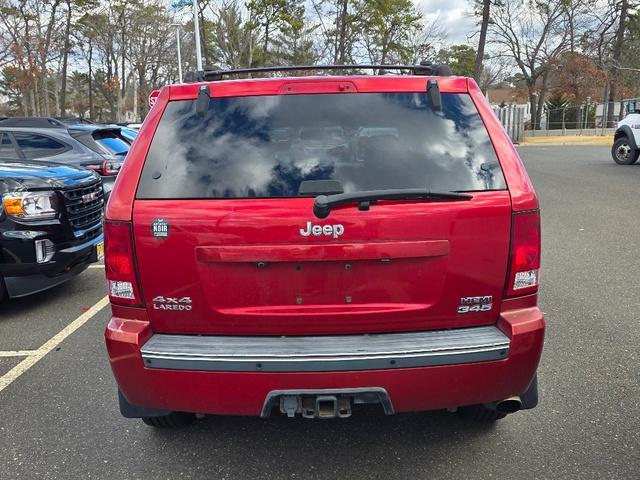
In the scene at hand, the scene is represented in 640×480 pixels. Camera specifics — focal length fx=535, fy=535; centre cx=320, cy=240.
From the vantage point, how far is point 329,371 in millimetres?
2180

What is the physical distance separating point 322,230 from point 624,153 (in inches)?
660

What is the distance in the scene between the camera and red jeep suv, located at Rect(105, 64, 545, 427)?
221cm

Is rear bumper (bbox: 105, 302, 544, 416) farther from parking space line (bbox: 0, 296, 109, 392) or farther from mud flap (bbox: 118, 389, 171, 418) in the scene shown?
parking space line (bbox: 0, 296, 109, 392)

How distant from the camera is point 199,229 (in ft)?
7.30

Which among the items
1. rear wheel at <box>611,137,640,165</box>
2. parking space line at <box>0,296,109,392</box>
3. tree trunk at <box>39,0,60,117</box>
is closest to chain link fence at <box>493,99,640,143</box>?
rear wheel at <box>611,137,640,165</box>

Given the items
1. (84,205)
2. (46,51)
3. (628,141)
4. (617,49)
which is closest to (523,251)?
(84,205)

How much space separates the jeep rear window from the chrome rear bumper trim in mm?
628

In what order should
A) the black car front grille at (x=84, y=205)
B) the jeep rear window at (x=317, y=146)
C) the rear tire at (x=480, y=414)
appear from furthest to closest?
1. the black car front grille at (x=84, y=205)
2. the rear tire at (x=480, y=414)
3. the jeep rear window at (x=317, y=146)

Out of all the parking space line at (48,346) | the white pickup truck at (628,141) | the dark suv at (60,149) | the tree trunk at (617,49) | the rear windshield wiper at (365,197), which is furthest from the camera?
the tree trunk at (617,49)

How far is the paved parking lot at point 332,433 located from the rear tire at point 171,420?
0.26 ft

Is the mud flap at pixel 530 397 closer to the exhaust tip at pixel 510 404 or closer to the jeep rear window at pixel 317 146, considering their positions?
the exhaust tip at pixel 510 404

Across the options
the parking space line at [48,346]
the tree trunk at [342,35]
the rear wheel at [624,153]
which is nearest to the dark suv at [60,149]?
the parking space line at [48,346]

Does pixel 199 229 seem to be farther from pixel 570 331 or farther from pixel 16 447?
pixel 570 331

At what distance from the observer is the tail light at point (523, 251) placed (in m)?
2.30
